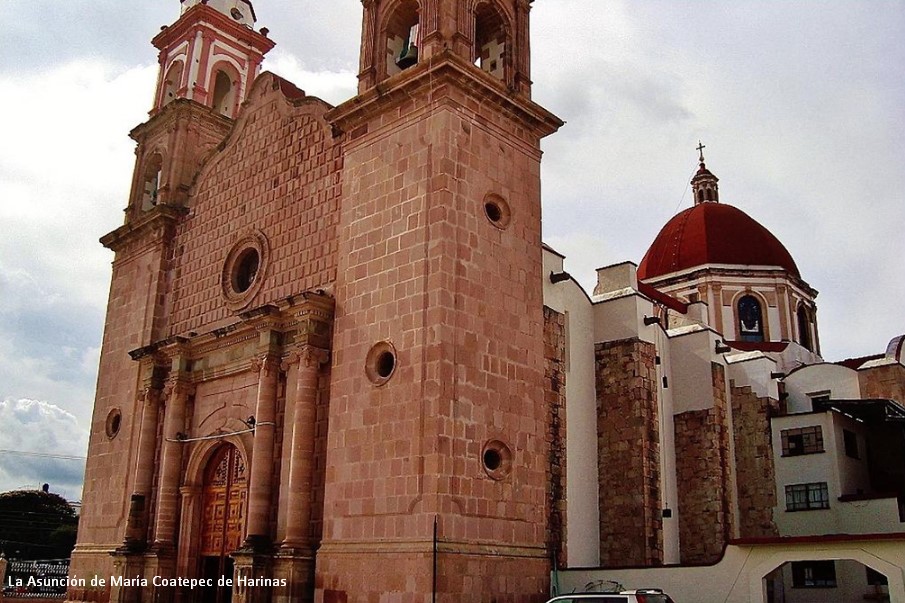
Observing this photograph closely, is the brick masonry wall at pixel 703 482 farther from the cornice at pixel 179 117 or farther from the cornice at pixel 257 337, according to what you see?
the cornice at pixel 179 117

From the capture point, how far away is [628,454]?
774 inches

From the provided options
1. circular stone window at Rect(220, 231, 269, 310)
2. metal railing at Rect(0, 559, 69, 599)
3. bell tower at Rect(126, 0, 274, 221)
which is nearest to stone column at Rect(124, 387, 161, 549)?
circular stone window at Rect(220, 231, 269, 310)

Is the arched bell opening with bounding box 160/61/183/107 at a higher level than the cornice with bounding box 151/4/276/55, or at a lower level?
lower

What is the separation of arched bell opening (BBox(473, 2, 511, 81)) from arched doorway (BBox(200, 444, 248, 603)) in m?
9.76

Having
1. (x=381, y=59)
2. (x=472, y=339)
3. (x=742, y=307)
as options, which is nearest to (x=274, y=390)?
(x=472, y=339)

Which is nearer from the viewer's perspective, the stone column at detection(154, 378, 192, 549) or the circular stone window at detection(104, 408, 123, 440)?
the stone column at detection(154, 378, 192, 549)

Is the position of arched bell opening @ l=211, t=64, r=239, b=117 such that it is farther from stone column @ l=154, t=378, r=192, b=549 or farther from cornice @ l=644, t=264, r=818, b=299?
cornice @ l=644, t=264, r=818, b=299

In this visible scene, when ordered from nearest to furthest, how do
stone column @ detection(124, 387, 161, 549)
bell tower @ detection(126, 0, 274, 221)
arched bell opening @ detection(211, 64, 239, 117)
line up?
stone column @ detection(124, 387, 161, 549)
bell tower @ detection(126, 0, 274, 221)
arched bell opening @ detection(211, 64, 239, 117)

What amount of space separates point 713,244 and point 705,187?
7.32m

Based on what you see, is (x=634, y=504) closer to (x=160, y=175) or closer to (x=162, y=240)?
(x=162, y=240)

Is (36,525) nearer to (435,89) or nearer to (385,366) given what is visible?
(385,366)

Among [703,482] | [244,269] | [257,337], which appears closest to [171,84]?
[244,269]

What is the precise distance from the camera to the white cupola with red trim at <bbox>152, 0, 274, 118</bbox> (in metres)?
24.4

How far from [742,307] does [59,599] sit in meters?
25.7
